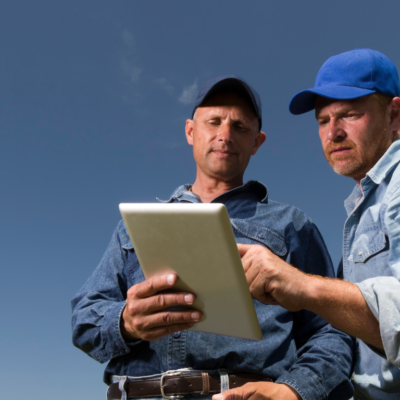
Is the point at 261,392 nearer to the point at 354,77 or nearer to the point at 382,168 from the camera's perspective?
the point at 382,168

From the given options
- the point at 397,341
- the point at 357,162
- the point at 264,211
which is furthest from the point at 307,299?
the point at 357,162

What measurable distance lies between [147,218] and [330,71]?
2509mm

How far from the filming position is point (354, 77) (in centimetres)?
354

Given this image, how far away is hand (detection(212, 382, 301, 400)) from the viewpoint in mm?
2326

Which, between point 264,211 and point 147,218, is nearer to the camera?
point 147,218

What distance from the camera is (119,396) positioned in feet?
9.21

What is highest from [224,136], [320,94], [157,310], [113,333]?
[320,94]

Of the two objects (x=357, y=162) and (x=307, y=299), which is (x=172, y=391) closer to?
(x=307, y=299)

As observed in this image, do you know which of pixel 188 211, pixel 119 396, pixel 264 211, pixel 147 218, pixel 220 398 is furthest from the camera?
pixel 264 211

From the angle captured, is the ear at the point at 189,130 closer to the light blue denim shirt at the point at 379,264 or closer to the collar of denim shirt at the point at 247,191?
the collar of denim shirt at the point at 247,191

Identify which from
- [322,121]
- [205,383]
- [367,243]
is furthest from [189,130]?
[205,383]

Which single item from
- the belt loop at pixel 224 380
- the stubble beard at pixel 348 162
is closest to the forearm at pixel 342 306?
the belt loop at pixel 224 380

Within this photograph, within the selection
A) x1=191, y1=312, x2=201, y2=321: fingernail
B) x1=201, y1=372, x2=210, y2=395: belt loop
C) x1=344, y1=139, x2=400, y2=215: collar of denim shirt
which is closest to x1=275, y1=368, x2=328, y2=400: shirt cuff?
x1=201, y1=372, x2=210, y2=395: belt loop

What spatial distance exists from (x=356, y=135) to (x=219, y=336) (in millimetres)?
1975
